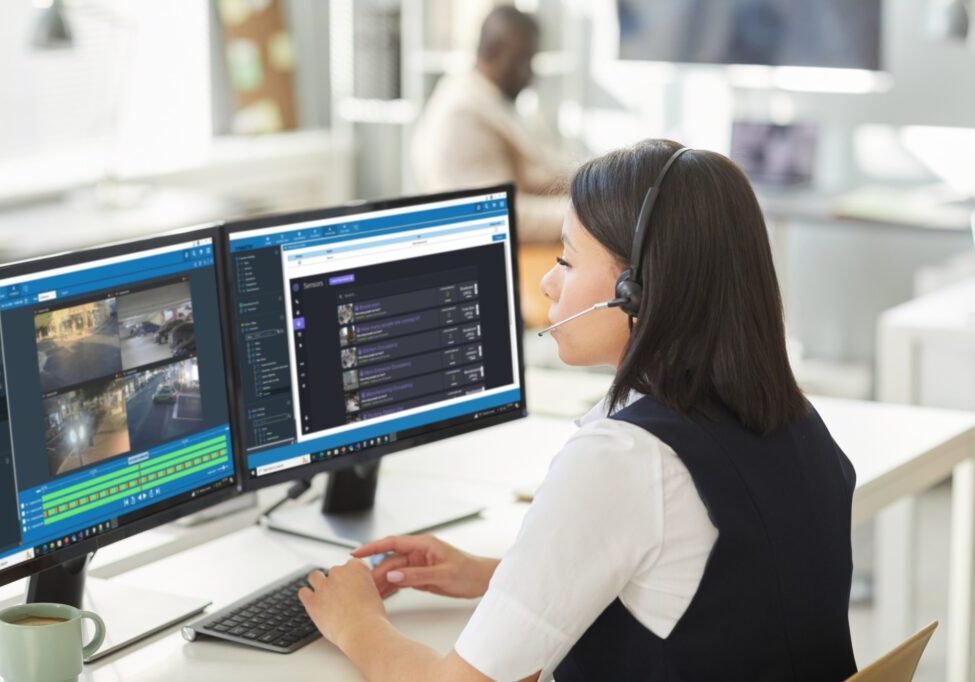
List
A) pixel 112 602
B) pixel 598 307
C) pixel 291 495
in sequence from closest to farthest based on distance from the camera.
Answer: pixel 598 307 < pixel 112 602 < pixel 291 495

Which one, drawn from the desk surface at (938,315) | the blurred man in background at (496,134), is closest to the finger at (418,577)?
the desk surface at (938,315)

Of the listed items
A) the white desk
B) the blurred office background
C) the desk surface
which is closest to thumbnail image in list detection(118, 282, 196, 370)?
the white desk

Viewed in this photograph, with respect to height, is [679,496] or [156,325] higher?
[156,325]

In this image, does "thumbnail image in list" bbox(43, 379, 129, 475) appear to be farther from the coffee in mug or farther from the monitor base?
the monitor base

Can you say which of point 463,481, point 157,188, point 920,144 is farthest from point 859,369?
point 463,481

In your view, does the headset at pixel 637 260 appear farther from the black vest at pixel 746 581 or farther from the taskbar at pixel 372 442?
the taskbar at pixel 372 442

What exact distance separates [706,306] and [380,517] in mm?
755

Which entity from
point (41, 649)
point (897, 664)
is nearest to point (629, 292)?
point (897, 664)

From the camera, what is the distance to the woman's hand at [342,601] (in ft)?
4.83

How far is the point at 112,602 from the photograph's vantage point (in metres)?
1.61

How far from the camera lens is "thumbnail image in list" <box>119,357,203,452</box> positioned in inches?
59.4

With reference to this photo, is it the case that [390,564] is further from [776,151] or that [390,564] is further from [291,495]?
[776,151]

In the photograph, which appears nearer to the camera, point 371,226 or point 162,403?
point 162,403

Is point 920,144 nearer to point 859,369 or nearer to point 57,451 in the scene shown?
point 859,369
